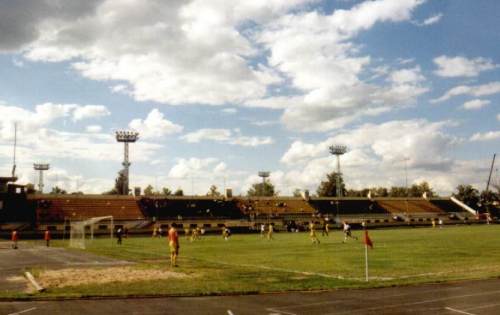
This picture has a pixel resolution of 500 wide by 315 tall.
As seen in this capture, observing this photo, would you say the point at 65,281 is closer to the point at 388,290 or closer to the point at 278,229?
the point at 388,290

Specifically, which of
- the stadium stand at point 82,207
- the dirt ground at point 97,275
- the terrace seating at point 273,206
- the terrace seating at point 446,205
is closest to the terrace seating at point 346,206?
the terrace seating at point 273,206

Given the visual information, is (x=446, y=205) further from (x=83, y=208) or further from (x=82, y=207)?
(x=82, y=207)

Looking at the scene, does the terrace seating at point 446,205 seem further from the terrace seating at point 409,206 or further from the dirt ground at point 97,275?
the dirt ground at point 97,275

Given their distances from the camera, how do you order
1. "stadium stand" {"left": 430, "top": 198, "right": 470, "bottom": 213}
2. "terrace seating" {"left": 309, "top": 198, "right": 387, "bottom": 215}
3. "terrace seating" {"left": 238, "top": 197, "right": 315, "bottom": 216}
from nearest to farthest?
"terrace seating" {"left": 238, "top": 197, "right": 315, "bottom": 216} < "terrace seating" {"left": 309, "top": 198, "right": 387, "bottom": 215} < "stadium stand" {"left": 430, "top": 198, "right": 470, "bottom": 213}

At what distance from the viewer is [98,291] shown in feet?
52.1

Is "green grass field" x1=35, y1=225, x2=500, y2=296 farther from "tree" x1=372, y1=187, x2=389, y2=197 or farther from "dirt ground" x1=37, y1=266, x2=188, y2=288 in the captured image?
"tree" x1=372, y1=187, x2=389, y2=197

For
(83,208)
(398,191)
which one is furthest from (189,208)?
(398,191)

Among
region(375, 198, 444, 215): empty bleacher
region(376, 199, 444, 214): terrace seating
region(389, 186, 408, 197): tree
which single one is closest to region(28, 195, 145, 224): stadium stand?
region(375, 198, 444, 215): empty bleacher

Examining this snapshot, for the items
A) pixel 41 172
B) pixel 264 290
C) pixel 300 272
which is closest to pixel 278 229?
pixel 300 272

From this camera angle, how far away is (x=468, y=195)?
380ft

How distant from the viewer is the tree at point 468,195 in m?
114

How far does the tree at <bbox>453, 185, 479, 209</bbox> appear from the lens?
114 metres

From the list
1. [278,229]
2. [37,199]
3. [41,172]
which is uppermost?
[41,172]

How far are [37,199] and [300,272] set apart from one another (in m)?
64.6
